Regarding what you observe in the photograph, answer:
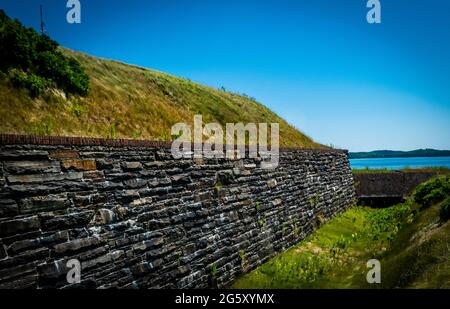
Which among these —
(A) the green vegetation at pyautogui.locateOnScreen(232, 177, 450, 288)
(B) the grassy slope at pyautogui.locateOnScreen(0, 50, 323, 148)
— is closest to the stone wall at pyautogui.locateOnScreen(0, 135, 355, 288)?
(A) the green vegetation at pyautogui.locateOnScreen(232, 177, 450, 288)

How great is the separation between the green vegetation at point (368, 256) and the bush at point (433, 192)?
5 centimetres

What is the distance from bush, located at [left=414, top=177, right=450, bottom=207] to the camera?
10.9 meters

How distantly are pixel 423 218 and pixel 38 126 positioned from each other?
33.4ft

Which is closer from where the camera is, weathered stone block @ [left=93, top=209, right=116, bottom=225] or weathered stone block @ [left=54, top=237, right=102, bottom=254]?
weathered stone block @ [left=54, top=237, right=102, bottom=254]

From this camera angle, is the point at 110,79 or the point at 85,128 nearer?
the point at 85,128

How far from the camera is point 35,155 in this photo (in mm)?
5320

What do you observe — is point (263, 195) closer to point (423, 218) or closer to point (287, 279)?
point (287, 279)

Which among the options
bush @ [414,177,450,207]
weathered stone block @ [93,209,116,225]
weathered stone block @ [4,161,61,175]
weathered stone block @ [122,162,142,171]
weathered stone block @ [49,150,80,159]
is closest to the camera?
weathered stone block @ [4,161,61,175]

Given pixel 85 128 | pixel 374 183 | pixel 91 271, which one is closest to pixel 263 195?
pixel 85 128

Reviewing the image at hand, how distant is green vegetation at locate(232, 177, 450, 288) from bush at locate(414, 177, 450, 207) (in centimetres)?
5

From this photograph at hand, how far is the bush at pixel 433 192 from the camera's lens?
35.8ft

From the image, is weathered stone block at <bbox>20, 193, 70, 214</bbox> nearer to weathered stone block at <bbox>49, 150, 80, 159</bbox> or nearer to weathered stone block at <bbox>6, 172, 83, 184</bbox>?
weathered stone block at <bbox>6, 172, 83, 184</bbox>

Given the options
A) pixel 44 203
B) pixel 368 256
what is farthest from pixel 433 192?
pixel 44 203

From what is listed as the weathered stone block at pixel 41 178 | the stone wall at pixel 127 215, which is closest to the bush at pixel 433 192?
the stone wall at pixel 127 215
